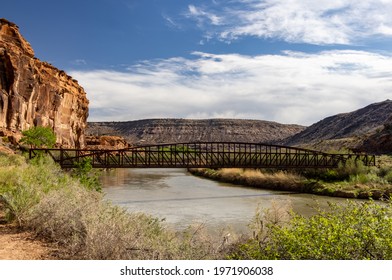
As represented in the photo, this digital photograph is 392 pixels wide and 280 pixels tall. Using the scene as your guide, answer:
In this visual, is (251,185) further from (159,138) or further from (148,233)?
(159,138)

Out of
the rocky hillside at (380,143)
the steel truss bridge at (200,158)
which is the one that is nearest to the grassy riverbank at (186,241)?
the steel truss bridge at (200,158)

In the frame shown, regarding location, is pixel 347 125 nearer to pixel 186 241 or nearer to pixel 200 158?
pixel 200 158

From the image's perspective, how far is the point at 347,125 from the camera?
151500mm

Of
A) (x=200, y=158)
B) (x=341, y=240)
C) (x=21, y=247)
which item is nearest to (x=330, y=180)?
(x=200, y=158)

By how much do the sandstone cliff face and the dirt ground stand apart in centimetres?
4728

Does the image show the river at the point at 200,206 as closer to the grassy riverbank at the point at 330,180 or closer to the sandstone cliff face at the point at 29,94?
the grassy riverbank at the point at 330,180

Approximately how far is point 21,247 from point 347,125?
155m

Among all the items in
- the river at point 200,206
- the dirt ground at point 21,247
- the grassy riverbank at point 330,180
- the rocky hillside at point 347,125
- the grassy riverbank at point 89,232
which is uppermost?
the rocky hillside at point 347,125

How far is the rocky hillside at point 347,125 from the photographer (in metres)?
135

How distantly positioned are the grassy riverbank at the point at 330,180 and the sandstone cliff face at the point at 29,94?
32127mm

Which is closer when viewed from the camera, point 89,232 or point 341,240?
point 341,240

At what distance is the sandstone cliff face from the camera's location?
5841 cm

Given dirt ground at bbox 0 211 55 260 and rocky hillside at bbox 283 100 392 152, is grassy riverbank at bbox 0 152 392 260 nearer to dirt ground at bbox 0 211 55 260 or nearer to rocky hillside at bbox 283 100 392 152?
dirt ground at bbox 0 211 55 260
